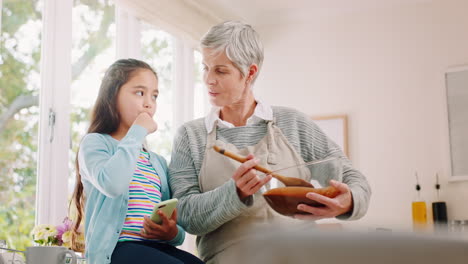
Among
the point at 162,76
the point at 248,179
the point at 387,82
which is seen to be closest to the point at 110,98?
the point at 248,179

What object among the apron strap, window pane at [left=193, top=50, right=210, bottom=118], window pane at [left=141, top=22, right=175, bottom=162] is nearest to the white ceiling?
window pane at [left=193, top=50, right=210, bottom=118]

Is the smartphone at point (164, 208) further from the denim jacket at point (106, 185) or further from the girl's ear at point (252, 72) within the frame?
the girl's ear at point (252, 72)

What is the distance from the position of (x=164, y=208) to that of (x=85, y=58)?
1.81 meters

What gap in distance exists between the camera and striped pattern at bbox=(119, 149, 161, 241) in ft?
4.48

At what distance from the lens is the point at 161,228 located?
133cm

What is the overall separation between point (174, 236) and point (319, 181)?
55cm

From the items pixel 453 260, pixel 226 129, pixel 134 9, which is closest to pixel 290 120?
pixel 226 129

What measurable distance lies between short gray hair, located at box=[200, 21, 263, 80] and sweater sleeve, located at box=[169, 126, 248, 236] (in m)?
0.25

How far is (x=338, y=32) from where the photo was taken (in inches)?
170

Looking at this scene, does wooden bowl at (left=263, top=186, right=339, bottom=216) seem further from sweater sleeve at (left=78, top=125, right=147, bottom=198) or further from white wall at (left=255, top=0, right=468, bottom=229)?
white wall at (left=255, top=0, right=468, bottom=229)

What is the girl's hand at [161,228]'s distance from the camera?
1315 mm

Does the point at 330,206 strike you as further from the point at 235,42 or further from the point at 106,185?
the point at 235,42

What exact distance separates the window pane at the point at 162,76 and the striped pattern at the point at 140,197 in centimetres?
192

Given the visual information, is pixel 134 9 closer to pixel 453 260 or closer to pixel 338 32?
pixel 338 32
